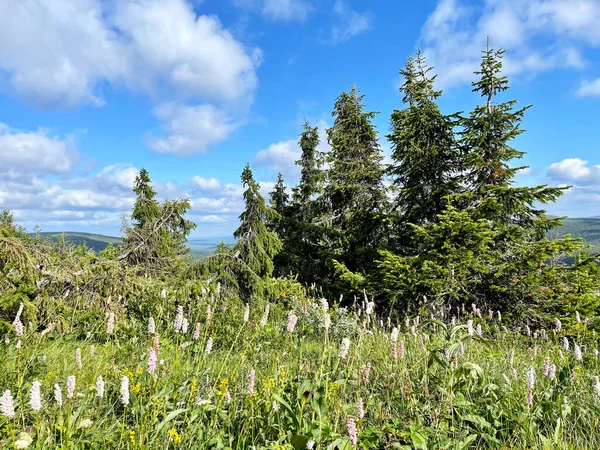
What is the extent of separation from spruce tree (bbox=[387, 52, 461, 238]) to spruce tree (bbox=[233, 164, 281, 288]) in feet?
15.8

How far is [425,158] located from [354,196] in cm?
362

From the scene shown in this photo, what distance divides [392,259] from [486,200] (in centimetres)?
299

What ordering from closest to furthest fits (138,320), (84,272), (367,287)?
(84,272) → (138,320) → (367,287)

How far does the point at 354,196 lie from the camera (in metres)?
13.9

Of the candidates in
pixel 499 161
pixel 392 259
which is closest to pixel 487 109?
pixel 499 161

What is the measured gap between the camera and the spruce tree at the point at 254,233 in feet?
30.3

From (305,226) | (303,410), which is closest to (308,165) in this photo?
(305,226)

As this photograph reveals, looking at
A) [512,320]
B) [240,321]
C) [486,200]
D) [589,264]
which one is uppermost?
[486,200]

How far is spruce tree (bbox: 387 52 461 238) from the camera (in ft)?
35.9

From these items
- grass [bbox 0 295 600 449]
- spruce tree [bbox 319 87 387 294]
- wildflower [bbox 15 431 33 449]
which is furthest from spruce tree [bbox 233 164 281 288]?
A: wildflower [bbox 15 431 33 449]

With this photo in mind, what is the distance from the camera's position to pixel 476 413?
2.71 metres

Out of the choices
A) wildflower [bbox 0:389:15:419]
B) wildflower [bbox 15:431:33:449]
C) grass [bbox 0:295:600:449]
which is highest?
wildflower [bbox 0:389:15:419]

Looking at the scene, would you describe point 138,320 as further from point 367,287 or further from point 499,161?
point 499,161

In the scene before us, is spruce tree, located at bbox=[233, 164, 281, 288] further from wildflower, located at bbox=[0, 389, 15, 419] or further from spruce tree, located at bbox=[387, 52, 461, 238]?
wildflower, located at bbox=[0, 389, 15, 419]
